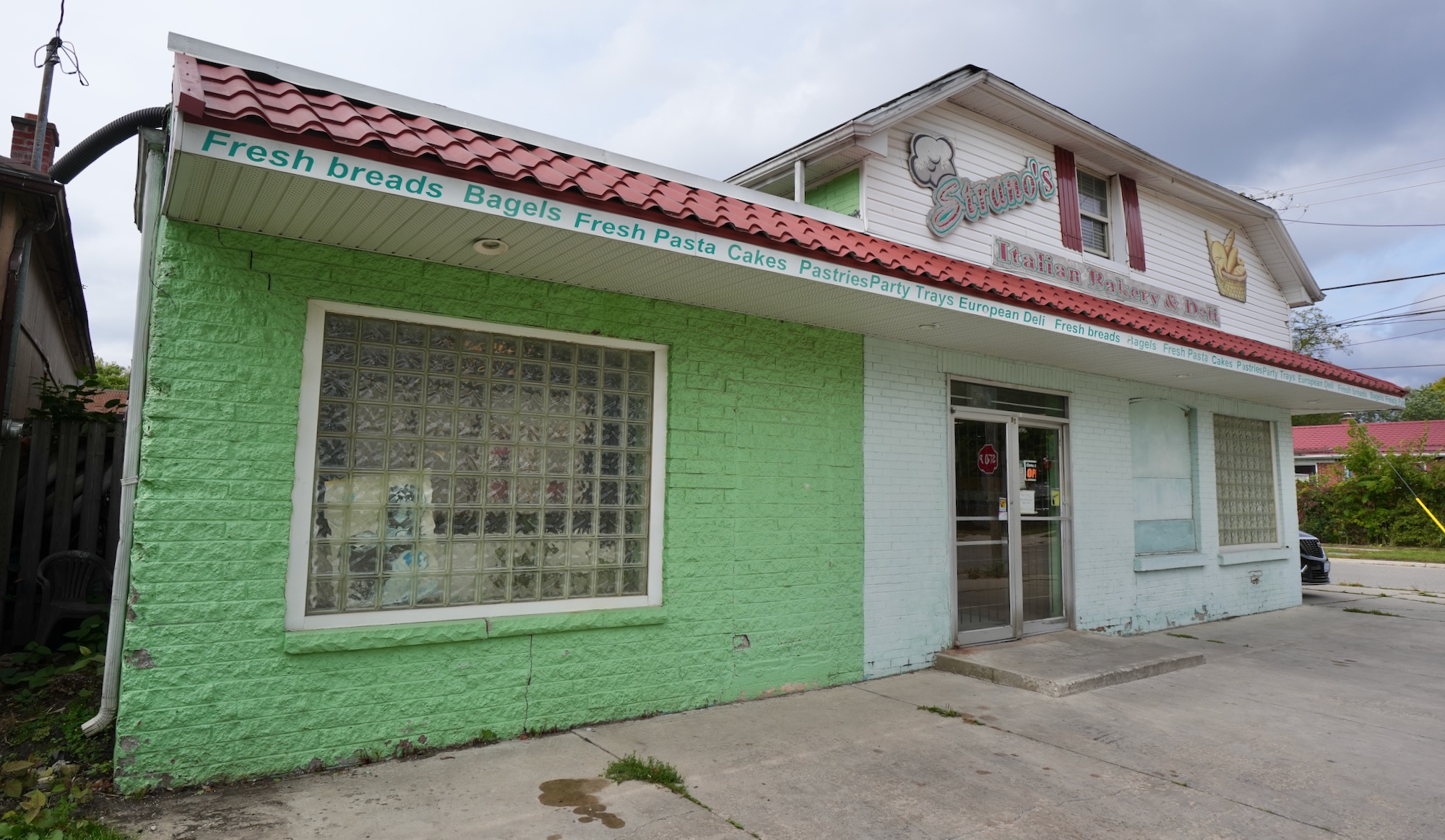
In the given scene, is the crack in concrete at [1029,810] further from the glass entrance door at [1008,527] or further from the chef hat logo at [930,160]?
the chef hat logo at [930,160]

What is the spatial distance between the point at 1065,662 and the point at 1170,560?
143 inches

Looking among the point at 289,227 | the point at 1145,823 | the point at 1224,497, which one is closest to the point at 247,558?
the point at 289,227

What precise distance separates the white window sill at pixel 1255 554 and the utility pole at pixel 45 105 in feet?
44.8

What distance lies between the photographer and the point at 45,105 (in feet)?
34.4

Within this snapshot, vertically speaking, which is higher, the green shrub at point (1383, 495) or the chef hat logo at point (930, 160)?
the chef hat logo at point (930, 160)

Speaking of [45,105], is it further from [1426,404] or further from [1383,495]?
[1426,404]

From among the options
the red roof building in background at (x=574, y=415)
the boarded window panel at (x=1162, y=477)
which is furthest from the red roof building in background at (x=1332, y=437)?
the red roof building in background at (x=574, y=415)

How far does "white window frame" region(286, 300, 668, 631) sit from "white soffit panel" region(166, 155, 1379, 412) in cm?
36

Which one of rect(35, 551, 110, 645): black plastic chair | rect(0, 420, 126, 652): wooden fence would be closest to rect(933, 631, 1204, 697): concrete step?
rect(35, 551, 110, 645): black plastic chair

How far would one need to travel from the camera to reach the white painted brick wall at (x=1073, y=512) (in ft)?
23.1

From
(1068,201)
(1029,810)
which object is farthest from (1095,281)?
(1029,810)

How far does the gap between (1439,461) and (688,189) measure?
25.8 metres

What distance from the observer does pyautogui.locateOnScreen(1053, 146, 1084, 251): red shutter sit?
9.02m

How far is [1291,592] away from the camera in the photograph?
39.1 feet
